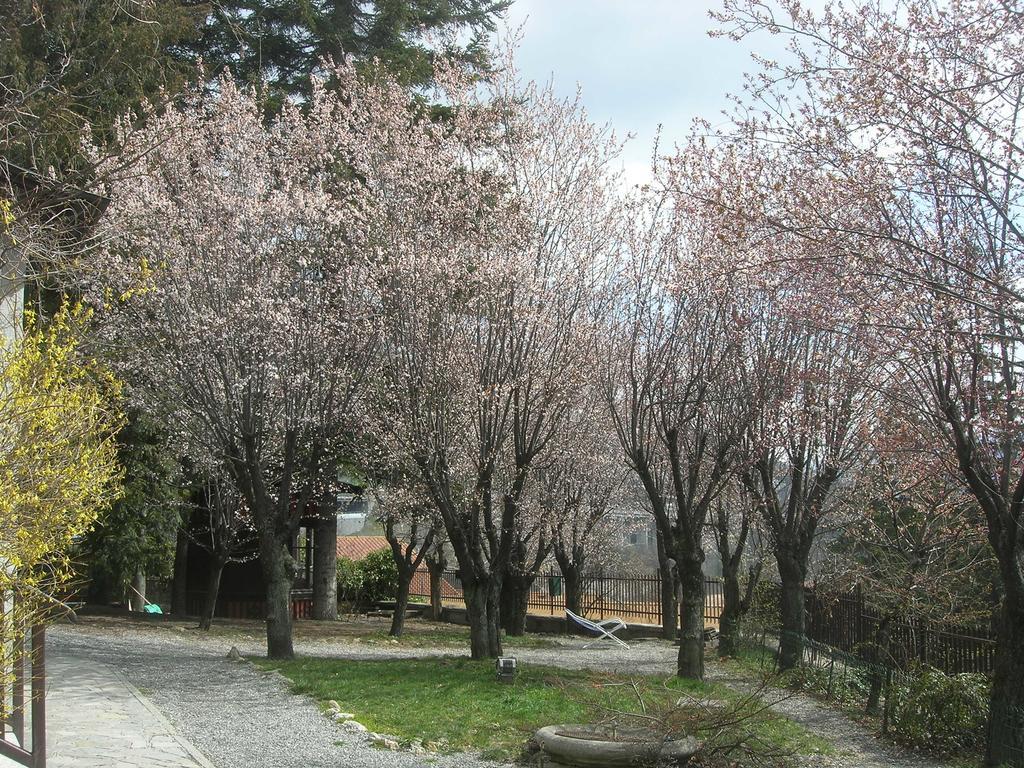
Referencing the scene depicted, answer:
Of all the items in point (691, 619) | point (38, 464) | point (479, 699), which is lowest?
point (479, 699)

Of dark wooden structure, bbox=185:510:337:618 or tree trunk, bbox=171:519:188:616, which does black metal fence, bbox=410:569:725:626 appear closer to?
dark wooden structure, bbox=185:510:337:618

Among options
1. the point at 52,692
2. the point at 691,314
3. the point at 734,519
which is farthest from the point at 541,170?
the point at 734,519

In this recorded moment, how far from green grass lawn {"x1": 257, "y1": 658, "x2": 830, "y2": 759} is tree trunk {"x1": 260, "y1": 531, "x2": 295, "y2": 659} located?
0.62 meters

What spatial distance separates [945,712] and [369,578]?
2100cm

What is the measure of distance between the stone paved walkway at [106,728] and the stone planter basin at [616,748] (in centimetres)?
286

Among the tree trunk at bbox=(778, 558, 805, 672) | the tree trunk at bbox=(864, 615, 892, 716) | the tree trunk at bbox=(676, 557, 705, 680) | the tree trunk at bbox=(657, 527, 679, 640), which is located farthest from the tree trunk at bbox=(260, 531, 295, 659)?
the tree trunk at bbox=(657, 527, 679, 640)

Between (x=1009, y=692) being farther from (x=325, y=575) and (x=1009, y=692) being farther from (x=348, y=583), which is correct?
(x=348, y=583)

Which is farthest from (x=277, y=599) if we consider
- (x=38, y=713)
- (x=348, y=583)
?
(x=348, y=583)

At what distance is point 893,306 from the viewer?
7.99 metres

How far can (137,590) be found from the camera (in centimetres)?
2200

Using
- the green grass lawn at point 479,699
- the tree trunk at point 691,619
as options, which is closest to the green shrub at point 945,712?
the green grass lawn at point 479,699

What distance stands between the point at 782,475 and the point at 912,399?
7.73m

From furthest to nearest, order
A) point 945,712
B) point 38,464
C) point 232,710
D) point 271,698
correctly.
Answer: point 271,698 < point 232,710 < point 945,712 < point 38,464

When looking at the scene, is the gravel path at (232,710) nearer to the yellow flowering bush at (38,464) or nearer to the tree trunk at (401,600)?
the yellow flowering bush at (38,464)
